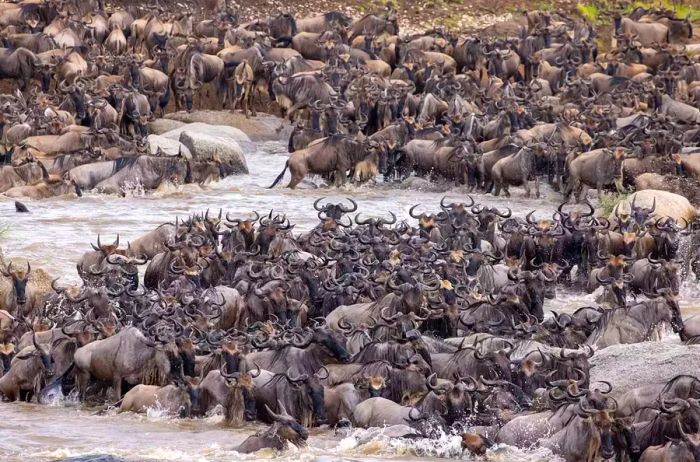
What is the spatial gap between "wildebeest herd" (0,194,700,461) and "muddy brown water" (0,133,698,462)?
0.25 m

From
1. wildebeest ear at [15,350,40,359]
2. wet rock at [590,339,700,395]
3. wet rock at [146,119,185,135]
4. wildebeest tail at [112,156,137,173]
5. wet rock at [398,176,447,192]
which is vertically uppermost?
wet rock at [590,339,700,395]

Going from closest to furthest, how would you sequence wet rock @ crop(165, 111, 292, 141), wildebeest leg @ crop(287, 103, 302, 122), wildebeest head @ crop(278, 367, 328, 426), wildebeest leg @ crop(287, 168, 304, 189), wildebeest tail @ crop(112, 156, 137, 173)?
wildebeest head @ crop(278, 367, 328, 426)
wildebeest tail @ crop(112, 156, 137, 173)
wildebeest leg @ crop(287, 168, 304, 189)
wet rock @ crop(165, 111, 292, 141)
wildebeest leg @ crop(287, 103, 302, 122)

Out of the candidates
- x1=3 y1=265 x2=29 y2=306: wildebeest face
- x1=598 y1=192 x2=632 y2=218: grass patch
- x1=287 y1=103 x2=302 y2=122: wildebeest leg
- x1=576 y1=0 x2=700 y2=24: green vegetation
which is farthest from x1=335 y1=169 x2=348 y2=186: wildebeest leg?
x1=576 y1=0 x2=700 y2=24: green vegetation

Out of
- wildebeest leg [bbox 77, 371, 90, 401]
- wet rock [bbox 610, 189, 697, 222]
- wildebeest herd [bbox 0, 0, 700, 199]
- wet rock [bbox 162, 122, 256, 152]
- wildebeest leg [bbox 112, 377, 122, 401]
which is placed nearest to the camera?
wildebeest leg [bbox 112, 377, 122, 401]

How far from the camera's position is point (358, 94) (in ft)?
94.0

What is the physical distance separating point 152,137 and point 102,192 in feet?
7.62

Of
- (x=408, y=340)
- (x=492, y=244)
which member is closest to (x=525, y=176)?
(x=492, y=244)

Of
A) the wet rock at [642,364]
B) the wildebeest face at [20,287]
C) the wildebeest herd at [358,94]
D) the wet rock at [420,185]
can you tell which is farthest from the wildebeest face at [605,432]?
the wet rock at [420,185]

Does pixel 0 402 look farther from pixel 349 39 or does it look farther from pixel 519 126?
pixel 349 39

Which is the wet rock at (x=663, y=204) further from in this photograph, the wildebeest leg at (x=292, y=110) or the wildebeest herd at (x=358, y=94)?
the wildebeest leg at (x=292, y=110)

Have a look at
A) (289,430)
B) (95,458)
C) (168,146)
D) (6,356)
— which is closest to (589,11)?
(168,146)

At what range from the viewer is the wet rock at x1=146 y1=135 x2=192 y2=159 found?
2530 centimetres

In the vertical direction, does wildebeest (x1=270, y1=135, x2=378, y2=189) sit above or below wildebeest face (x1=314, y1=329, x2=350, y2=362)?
below

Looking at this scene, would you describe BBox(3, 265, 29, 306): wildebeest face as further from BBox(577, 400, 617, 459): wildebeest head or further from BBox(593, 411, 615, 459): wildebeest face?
BBox(593, 411, 615, 459): wildebeest face
